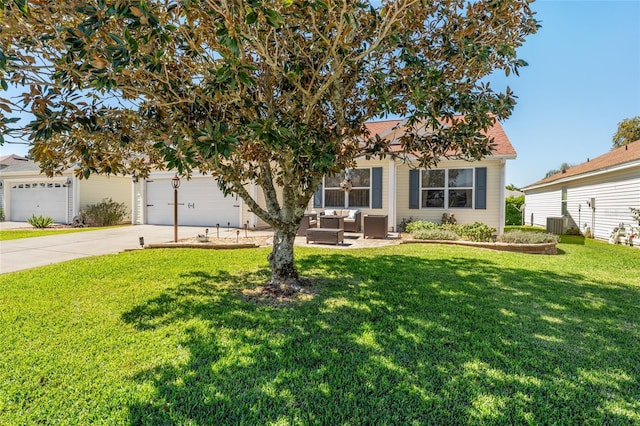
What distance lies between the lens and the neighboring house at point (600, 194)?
37.5 ft

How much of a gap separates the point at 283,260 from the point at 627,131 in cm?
3513

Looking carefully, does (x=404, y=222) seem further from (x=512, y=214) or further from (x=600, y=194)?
(x=512, y=214)

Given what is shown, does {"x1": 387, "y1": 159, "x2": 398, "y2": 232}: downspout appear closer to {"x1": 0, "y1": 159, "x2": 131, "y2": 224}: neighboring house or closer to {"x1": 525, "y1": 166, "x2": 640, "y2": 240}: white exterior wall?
{"x1": 525, "y1": 166, "x2": 640, "y2": 240}: white exterior wall

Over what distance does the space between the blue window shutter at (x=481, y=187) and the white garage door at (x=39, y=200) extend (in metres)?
21.2

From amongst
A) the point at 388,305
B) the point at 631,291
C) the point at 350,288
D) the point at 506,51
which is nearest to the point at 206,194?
the point at 350,288

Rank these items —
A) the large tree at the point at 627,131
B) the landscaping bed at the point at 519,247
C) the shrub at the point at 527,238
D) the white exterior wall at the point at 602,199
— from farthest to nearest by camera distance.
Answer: the large tree at the point at 627,131
the white exterior wall at the point at 602,199
the shrub at the point at 527,238
the landscaping bed at the point at 519,247

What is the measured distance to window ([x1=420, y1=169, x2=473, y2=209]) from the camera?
1302 cm

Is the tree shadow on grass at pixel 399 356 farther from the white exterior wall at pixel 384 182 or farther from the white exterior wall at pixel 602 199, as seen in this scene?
the white exterior wall at pixel 602 199

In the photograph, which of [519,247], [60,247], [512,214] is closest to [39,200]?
[60,247]

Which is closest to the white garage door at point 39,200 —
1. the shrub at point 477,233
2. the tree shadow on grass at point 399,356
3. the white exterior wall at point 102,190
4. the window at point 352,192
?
the white exterior wall at point 102,190

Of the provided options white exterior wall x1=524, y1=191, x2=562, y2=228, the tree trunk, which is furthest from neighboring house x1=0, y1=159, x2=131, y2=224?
white exterior wall x1=524, y1=191, x2=562, y2=228

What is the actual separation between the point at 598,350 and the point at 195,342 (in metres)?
4.34

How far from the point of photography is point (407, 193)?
45.3 ft

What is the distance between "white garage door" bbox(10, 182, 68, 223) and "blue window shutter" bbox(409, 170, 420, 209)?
61.1 ft
